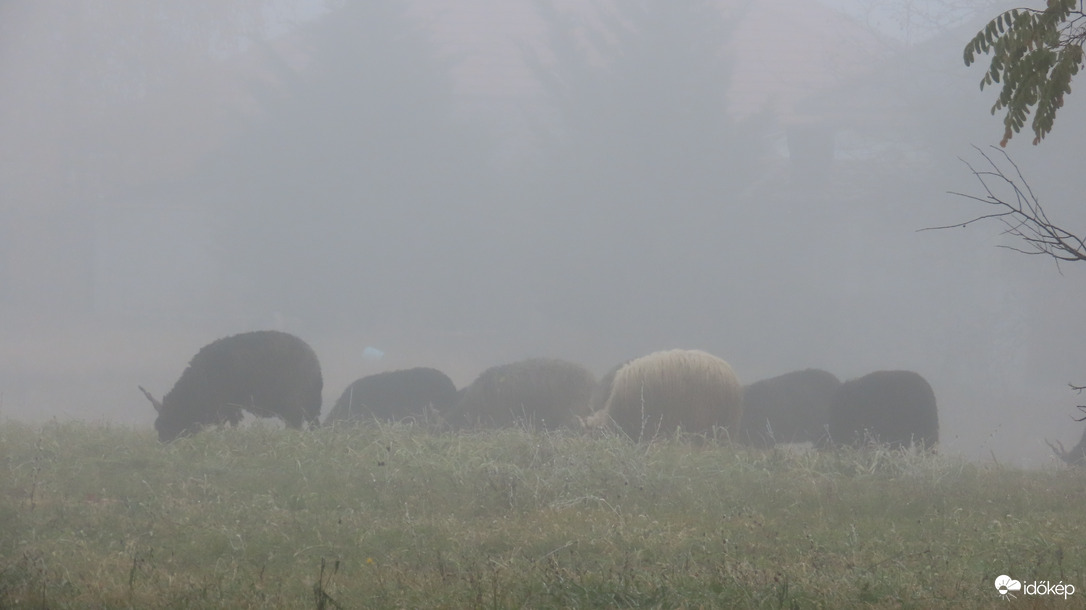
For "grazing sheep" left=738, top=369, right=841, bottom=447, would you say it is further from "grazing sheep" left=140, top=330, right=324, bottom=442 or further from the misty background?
the misty background

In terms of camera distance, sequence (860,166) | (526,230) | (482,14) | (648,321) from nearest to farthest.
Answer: (860,166) < (648,321) < (526,230) < (482,14)

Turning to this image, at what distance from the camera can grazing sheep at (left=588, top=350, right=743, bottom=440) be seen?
1184 centimetres

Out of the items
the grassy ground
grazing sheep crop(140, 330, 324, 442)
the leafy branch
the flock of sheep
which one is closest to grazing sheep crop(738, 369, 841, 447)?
the flock of sheep

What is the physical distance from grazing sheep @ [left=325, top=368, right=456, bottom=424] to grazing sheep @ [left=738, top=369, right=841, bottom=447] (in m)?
4.99

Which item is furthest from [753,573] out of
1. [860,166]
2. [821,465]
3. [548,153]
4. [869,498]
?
[548,153]

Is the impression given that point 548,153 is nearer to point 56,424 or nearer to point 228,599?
point 56,424

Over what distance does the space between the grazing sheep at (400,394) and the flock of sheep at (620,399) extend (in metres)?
0.65

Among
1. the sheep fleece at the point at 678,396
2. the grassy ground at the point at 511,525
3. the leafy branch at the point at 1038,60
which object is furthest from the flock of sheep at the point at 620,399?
the leafy branch at the point at 1038,60

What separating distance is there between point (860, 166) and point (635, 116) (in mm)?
9930

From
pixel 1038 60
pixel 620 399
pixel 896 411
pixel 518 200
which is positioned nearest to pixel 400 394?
pixel 620 399

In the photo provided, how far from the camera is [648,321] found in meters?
36.6

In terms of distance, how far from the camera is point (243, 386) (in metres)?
12.3

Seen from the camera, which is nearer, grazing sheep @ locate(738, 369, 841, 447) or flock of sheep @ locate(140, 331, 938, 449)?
flock of sheep @ locate(140, 331, 938, 449)

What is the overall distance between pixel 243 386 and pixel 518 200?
27.8m
